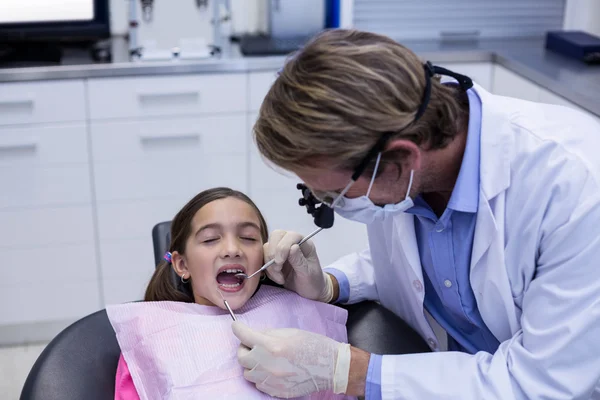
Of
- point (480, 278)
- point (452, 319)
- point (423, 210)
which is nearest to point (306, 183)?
point (423, 210)

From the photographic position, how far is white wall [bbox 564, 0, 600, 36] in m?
3.08

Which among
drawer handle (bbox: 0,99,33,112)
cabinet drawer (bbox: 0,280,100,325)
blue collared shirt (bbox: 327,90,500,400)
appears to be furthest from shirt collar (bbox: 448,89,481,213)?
cabinet drawer (bbox: 0,280,100,325)

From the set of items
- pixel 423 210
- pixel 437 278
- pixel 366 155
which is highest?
pixel 366 155

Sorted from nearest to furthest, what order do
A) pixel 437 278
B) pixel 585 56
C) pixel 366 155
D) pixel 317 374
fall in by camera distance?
pixel 366 155
pixel 317 374
pixel 437 278
pixel 585 56

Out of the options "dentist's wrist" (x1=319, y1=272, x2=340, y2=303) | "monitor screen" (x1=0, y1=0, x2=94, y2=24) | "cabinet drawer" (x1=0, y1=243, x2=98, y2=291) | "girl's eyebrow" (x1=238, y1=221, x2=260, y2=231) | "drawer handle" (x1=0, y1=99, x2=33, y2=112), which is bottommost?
"cabinet drawer" (x1=0, y1=243, x2=98, y2=291)

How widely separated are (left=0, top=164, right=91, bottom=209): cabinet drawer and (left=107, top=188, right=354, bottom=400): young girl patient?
0.95 metres

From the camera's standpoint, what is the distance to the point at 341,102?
1.13m

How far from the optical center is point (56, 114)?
2.47 m

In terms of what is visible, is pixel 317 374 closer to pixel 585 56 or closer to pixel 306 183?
pixel 306 183

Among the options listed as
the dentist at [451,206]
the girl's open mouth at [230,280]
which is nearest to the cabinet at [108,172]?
the girl's open mouth at [230,280]

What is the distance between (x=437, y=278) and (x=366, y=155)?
370mm

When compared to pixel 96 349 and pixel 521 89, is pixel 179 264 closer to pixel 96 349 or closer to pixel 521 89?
pixel 96 349

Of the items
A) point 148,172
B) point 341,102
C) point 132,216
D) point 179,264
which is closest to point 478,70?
point 148,172

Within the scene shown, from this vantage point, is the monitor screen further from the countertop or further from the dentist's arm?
the dentist's arm
